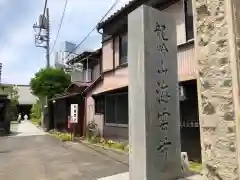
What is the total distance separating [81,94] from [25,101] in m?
42.5

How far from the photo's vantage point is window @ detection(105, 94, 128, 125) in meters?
14.6

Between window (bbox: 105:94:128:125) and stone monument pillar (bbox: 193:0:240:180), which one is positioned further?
window (bbox: 105:94:128:125)

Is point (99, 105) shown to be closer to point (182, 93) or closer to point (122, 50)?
point (122, 50)

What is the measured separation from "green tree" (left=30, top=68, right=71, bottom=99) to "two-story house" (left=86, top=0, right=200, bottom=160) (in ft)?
32.6

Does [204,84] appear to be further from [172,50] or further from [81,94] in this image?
[81,94]

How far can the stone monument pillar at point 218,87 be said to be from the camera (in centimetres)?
378

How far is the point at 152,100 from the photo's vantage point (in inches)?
219

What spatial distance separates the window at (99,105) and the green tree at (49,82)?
11.2 meters

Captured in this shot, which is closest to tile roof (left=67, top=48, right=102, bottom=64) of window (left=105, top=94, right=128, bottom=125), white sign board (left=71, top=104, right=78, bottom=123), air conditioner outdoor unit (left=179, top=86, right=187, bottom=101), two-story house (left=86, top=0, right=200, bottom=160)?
two-story house (left=86, top=0, right=200, bottom=160)

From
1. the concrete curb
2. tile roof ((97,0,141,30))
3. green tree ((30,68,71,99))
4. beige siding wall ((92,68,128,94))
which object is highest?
tile roof ((97,0,141,30))

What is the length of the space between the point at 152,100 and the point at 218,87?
174 centimetres

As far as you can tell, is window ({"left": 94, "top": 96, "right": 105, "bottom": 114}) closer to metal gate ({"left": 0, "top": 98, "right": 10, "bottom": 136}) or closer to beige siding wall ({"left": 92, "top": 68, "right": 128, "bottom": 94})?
beige siding wall ({"left": 92, "top": 68, "right": 128, "bottom": 94})

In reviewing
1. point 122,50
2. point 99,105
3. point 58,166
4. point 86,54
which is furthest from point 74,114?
point 58,166

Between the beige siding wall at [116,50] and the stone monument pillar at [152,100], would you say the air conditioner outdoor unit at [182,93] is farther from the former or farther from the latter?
the beige siding wall at [116,50]
